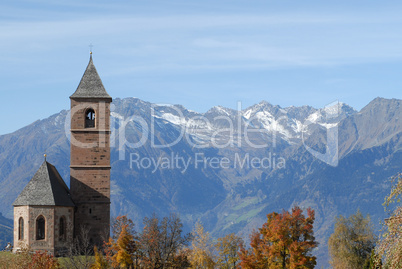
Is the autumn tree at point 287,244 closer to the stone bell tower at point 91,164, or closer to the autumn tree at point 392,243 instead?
the stone bell tower at point 91,164

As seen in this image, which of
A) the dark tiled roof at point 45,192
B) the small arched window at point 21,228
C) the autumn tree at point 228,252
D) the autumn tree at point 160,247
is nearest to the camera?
the dark tiled roof at point 45,192

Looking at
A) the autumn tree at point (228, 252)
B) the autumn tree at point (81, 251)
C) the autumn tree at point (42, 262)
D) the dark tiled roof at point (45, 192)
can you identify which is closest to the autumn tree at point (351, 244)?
the autumn tree at point (228, 252)

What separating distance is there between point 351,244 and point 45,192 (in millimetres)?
45597

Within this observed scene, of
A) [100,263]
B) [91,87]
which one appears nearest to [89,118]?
[91,87]

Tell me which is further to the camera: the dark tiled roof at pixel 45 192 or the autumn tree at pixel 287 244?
the dark tiled roof at pixel 45 192

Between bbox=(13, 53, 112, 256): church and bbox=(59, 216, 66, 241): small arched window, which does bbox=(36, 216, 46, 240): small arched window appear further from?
bbox=(59, 216, 66, 241): small arched window

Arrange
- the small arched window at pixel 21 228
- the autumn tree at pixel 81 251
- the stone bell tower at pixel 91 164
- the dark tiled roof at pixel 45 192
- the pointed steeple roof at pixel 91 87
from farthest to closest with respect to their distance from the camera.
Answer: the pointed steeple roof at pixel 91 87 → the stone bell tower at pixel 91 164 → the small arched window at pixel 21 228 → the dark tiled roof at pixel 45 192 → the autumn tree at pixel 81 251

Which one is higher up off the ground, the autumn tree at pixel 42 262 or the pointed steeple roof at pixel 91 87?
the pointed steeple roof at pixel 91 87

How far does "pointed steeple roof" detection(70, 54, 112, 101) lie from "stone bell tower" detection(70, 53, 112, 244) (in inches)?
5.0

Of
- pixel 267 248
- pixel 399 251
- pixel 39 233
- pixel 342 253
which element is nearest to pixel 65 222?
pixel 39 233

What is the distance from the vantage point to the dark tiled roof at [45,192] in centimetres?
8062

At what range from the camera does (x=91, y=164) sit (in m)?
85.8

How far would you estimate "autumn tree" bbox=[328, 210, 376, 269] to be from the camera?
101062 mm

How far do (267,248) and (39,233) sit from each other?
1023 inches
